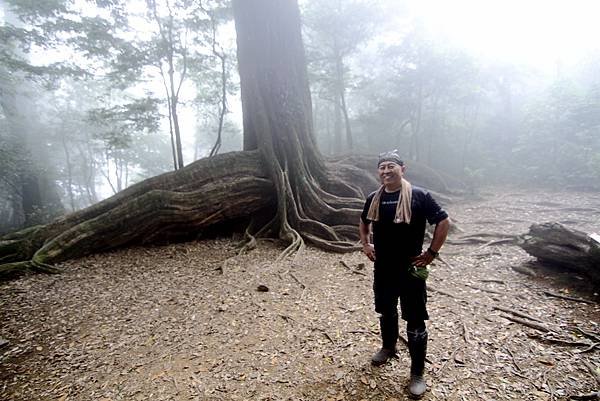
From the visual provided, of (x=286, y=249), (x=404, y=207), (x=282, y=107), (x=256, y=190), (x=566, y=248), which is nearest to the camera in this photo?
(x=404, y=207)

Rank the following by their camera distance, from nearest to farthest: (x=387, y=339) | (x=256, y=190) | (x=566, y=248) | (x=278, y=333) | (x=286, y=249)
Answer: (x=387, y=339) < (x=278, y=333) < (x=566, y=248) < (x=286, y=249) < (x=256, y=190)

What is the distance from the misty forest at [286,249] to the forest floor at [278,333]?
0.07ft

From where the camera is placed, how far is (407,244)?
2182mm

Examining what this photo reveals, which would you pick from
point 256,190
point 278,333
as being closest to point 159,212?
point 256,190

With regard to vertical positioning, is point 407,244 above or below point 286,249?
above

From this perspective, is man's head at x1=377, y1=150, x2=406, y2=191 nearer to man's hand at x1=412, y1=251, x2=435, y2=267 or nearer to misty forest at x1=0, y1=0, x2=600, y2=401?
man's hand at x1=412, y1=251, x2=435, y2=267

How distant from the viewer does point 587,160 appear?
11.4 meters

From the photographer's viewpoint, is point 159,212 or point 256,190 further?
point 256,190

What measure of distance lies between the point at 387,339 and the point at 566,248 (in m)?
3.26

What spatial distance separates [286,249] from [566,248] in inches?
164

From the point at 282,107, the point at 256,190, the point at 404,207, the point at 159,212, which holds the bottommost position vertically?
the point at 159,212

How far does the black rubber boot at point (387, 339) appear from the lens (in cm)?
241

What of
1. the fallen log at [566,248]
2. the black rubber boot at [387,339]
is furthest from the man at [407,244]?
the fallen log at [566,248]

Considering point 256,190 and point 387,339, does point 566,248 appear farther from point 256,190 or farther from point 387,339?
point 256,190
